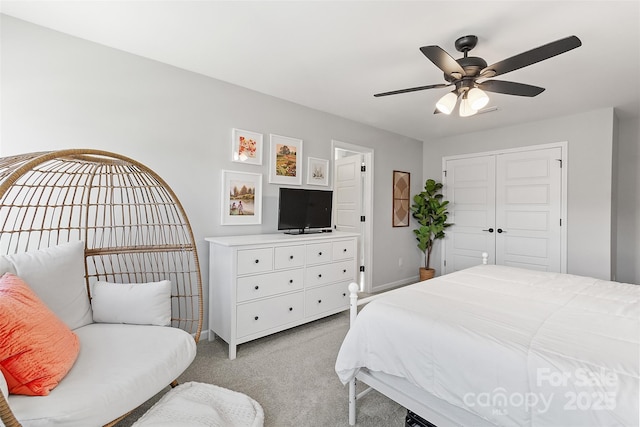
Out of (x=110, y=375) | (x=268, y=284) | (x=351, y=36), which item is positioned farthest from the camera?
(x=268, y=284)

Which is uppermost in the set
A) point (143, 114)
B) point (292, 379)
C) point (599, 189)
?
point (143, 114)

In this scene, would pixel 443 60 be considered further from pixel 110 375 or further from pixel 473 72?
pixel 110 375

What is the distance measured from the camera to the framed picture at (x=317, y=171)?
3.56m

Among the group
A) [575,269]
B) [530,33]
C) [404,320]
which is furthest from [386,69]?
[575,269]

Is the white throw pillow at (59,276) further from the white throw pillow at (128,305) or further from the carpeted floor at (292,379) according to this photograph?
the carpeted floor at (292,379)

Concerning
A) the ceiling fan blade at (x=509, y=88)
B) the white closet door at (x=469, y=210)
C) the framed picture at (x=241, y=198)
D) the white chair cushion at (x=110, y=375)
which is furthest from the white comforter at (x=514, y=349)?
the white closet door at (x=469, y=210)

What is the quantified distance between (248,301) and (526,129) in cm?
440

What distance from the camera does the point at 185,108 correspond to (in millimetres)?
2629

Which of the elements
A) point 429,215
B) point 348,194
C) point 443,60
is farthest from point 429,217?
point 443,60

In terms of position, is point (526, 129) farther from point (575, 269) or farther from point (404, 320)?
point (404, 320)

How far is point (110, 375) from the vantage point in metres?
1.30

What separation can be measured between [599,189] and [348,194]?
3.16 m

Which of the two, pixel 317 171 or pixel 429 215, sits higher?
pixel 317 171

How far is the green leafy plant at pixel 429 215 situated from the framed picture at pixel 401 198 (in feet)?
0.59
